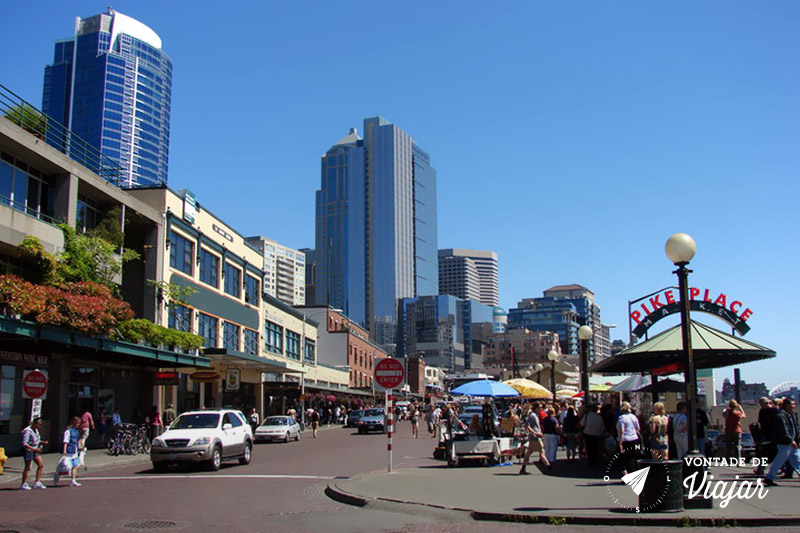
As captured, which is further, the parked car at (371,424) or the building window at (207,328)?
the parked car at (371,424)

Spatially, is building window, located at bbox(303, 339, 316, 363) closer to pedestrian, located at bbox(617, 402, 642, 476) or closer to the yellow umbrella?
the yellow umbrella

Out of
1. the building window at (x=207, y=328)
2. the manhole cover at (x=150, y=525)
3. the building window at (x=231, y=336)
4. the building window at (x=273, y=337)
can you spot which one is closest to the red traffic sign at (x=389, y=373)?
the manhole cover at (x=150, y=525)

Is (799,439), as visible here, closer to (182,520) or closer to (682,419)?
(682,419)

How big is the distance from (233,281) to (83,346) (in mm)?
20639

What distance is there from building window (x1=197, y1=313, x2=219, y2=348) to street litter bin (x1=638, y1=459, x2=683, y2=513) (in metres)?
31.2

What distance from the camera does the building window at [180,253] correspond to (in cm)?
3588

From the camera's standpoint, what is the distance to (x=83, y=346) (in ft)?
80.8

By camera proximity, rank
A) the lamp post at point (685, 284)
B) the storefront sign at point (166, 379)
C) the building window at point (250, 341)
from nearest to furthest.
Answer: the lamp post at point (685, 284) < the storefront sign at point (166, 379) < the building window at point (250, 341)

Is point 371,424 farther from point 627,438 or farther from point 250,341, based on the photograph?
point 627,438

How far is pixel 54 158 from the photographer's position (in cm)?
2708

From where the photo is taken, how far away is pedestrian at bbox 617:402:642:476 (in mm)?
15586

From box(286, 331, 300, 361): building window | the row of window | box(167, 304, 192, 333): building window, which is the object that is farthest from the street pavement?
box(286, 331, 300, 361): building window

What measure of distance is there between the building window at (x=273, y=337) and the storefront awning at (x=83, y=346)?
18.3 m

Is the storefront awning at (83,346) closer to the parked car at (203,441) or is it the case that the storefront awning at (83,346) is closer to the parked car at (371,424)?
the parked car at (203,441)
